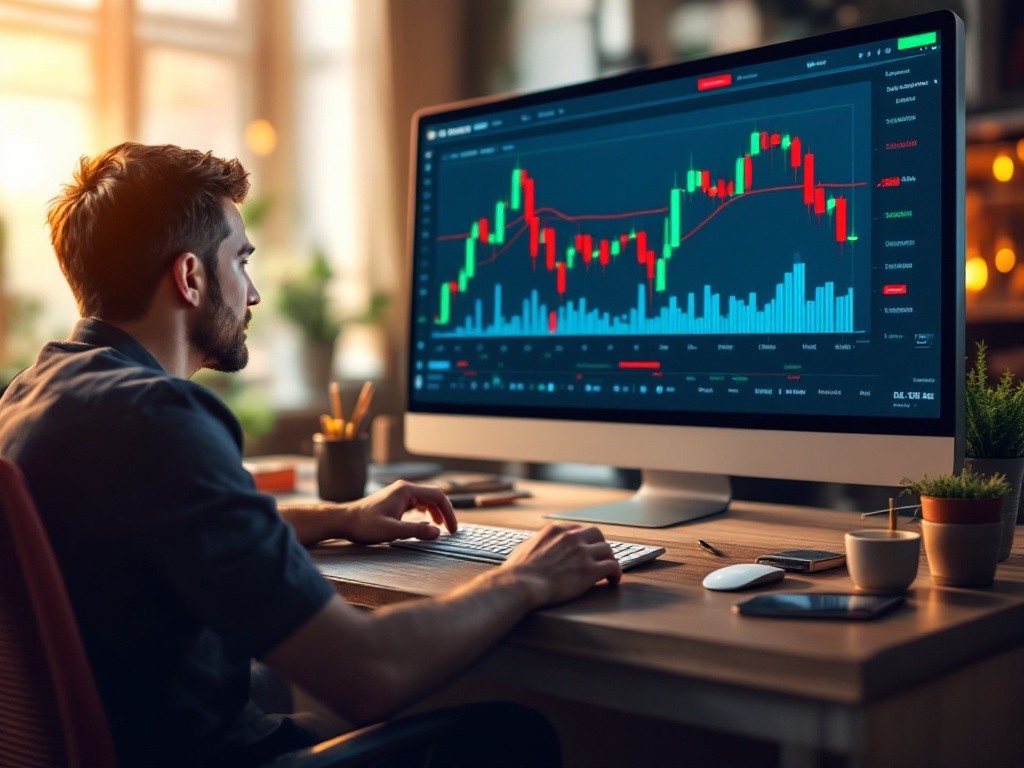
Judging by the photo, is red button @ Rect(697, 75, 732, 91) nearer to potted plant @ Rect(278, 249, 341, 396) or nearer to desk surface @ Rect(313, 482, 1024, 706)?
desk surface @ Rect(313, 482, 1024, 706)

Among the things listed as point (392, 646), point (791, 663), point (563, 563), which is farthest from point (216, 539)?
point (791, 663)

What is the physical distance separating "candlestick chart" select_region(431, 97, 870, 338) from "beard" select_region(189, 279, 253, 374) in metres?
0.45

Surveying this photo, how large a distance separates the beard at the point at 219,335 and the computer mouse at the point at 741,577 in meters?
0.62

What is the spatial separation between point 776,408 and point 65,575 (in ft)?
2.76

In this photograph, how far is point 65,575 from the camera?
988 millimetres

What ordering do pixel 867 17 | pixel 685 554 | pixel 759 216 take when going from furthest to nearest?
pixel 867 17 → pixel 759 216 → pixel 685 554

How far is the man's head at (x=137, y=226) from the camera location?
117cm

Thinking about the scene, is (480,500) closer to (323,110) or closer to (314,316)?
(314,316)

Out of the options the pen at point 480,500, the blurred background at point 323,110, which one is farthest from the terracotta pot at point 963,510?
the blurred background at point 323,110

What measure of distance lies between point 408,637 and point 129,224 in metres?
0.55

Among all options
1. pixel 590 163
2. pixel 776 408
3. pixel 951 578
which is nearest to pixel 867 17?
pixel 590 163

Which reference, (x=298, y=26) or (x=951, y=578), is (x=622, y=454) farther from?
(x=298, y=26)

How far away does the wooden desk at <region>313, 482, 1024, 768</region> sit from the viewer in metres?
0.86

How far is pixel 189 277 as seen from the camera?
3.95 ft
